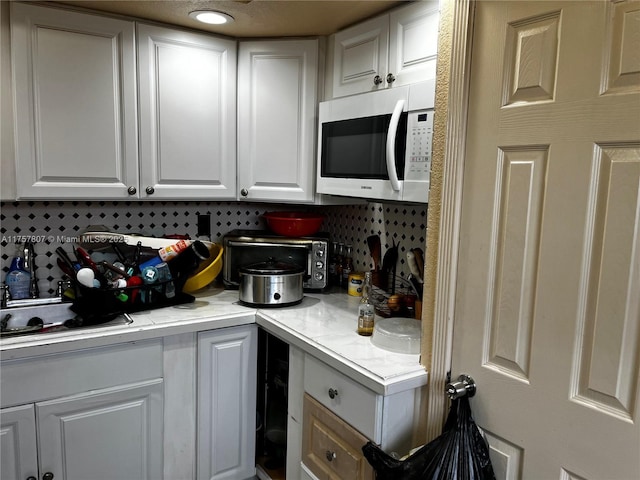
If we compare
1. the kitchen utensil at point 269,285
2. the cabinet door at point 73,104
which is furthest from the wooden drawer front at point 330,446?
the cabinet door at point 73,104

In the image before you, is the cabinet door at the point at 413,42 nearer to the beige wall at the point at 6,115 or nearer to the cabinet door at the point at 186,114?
the cabinet door at the point at 186,114

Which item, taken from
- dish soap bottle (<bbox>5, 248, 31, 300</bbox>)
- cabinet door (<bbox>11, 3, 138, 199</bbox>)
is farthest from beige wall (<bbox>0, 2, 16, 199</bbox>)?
dish soap bottle (<bbox>5, 248, 31, 300</bbox>)

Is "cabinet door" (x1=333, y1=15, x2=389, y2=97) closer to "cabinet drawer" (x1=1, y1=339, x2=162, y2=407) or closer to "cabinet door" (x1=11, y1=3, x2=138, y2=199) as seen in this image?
"cabinet door" (x1=11, y1=3, x2=138, y2=199)

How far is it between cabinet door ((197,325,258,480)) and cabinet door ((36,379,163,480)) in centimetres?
18

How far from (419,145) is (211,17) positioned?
1.03 metres

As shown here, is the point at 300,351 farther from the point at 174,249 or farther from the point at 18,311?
the point at 18,311

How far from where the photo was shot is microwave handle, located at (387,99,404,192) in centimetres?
159

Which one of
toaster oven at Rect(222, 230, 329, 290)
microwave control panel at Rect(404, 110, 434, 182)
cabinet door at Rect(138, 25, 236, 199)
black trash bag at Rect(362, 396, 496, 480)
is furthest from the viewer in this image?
toaster oven at Rect(222, 230, 329, 290)

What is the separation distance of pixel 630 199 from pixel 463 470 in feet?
2.46

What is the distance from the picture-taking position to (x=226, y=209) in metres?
2.55

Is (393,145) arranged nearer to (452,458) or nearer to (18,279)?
(452,458)

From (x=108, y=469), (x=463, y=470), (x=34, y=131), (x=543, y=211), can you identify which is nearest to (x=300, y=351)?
(x=463, y=470)

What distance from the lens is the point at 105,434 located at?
5.69 feet

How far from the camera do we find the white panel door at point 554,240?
38.1 inches
